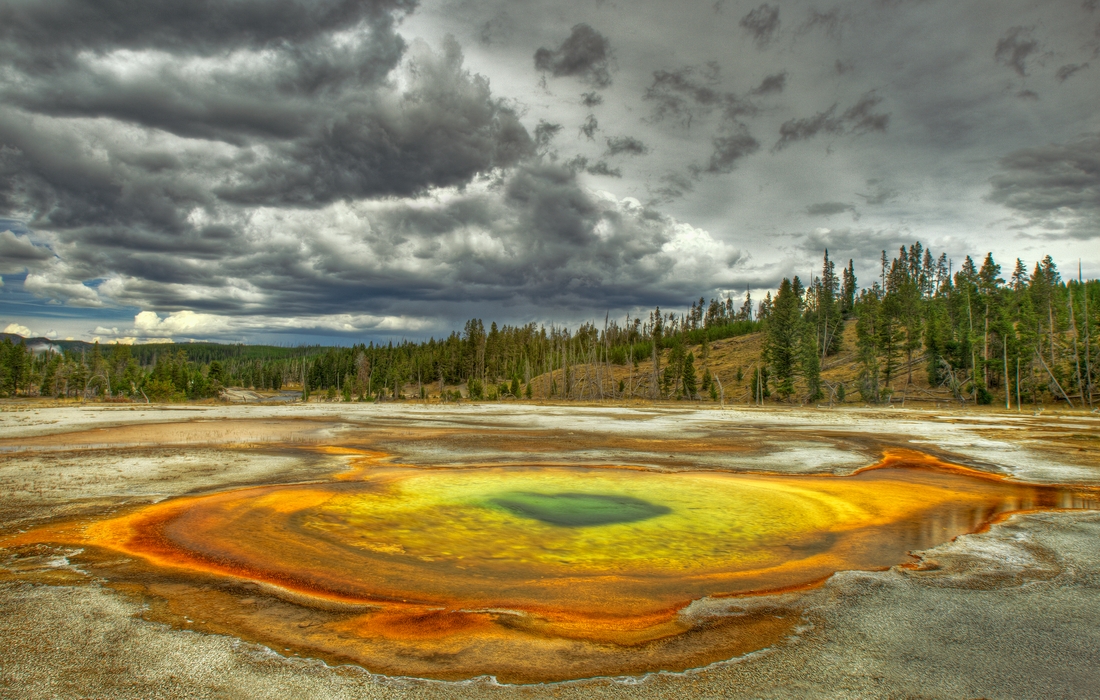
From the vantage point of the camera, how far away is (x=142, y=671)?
4965mm

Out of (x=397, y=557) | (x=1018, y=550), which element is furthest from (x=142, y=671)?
(x=1018, y=550)

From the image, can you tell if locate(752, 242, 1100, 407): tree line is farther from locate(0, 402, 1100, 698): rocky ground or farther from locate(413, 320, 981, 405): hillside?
locate(0, 402, 1100, 698): rocky ground

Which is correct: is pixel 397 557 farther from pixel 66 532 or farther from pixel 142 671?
pixel 66 532

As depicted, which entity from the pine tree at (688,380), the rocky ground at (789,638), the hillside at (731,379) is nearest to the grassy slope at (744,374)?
the hillside at (731,379)

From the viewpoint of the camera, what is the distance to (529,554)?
9469 millimetres

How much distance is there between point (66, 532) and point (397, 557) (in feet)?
20.0

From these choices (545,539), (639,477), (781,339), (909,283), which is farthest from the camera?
(909,283)

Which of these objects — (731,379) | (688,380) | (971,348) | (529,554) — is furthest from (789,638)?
(731,379)

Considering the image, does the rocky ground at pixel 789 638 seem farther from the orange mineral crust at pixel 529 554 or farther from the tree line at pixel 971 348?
the tree line at pixel 971 348

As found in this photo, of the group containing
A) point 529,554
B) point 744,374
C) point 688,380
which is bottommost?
point 529,554

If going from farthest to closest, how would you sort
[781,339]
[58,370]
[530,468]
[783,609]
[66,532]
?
[58,370]
[781,339]
[530,468]
[66,532]
[783,609]

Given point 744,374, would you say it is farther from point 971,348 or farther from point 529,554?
point 529,554

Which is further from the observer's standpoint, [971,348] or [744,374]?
[744,374]

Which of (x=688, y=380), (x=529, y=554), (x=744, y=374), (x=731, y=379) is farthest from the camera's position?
(x=731, y=379)
